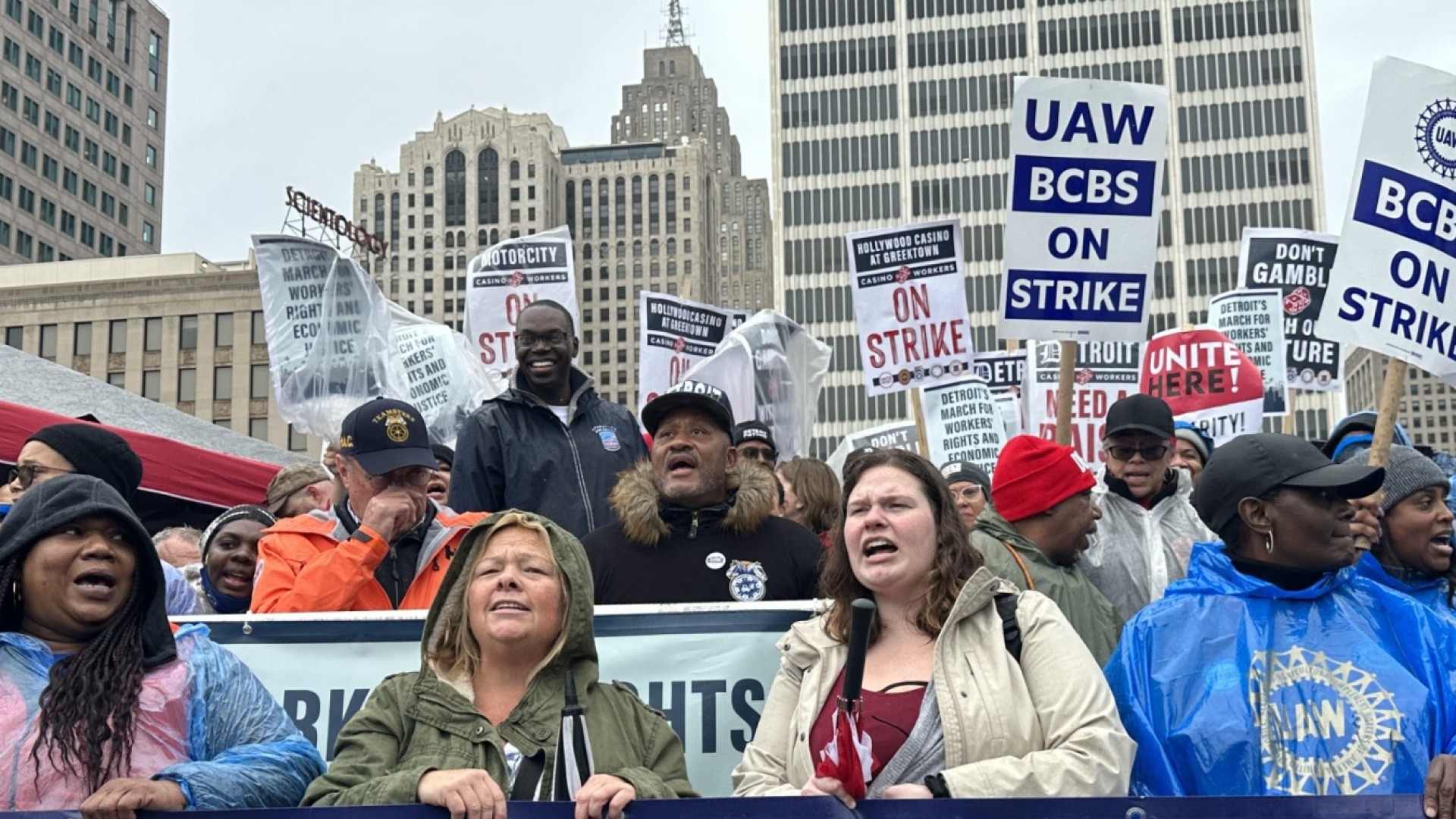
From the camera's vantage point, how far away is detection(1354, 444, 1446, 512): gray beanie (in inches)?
196

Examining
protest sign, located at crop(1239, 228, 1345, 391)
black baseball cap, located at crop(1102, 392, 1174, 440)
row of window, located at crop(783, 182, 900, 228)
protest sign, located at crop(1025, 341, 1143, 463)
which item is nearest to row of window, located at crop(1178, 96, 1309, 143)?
row of window, located at crop(783, 182, 900, 228)

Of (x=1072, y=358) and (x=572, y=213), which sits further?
(x=572, y=213)

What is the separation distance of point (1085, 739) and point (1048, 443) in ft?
6.75

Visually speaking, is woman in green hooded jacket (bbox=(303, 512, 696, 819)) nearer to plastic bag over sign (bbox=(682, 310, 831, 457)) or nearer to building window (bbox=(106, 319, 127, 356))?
plastic bag over sign (bbox=(682, 310, 831, 457))

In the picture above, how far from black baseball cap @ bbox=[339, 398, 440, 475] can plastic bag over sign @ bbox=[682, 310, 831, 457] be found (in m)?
5.14

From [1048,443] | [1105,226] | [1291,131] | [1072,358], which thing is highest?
[1291,131]

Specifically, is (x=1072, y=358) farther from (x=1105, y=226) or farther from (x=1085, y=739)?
(x=1085, y=739)

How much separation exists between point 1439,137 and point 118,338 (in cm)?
8694

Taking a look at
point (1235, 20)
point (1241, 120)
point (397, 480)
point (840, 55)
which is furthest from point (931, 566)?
point (1235, 20)

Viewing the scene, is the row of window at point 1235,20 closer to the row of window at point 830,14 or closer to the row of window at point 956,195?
the row of window at point 956,195

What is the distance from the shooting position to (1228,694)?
3.66m

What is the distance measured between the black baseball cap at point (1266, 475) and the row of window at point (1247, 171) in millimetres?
92207

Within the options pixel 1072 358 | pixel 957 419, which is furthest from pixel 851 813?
pixel 957 419

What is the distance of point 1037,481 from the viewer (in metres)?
5.10
